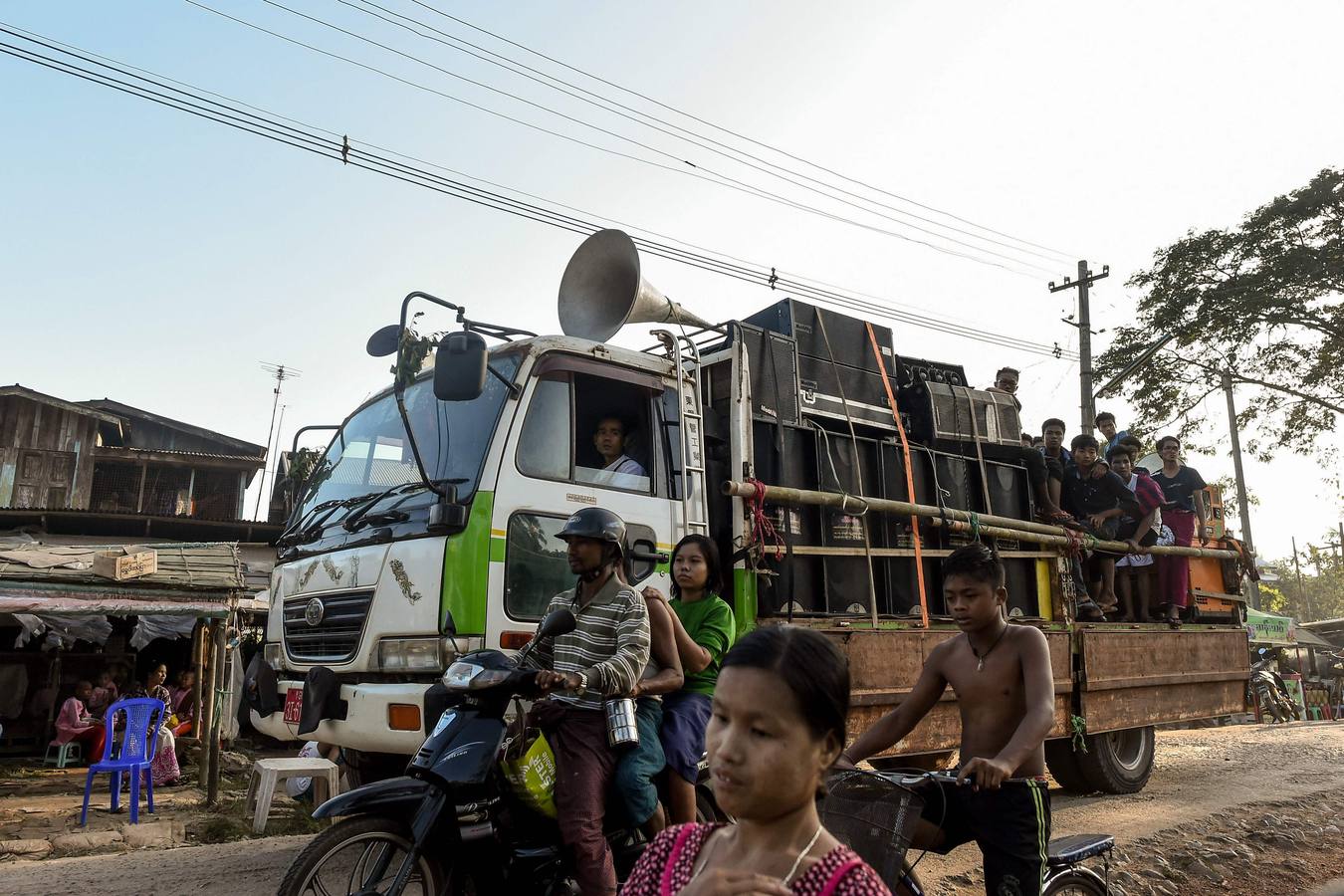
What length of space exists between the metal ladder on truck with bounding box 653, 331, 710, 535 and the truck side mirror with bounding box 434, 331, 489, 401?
137cm

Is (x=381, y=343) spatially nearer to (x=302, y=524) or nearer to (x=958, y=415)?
(x=302, y=524)

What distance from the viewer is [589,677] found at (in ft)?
10.7

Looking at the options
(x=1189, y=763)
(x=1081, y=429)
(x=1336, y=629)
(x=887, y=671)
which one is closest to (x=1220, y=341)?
(x=1081, y=429)

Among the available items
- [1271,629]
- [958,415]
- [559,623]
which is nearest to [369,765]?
[559,623]

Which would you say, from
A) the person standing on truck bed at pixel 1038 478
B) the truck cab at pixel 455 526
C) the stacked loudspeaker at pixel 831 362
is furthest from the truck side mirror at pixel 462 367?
the person standing on truck bed at pixel 1038 478

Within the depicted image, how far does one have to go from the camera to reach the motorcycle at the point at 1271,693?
2005cm

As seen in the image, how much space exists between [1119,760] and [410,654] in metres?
6.40

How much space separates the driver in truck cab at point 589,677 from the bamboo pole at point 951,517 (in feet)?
5.19

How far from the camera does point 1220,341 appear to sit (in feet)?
59.8

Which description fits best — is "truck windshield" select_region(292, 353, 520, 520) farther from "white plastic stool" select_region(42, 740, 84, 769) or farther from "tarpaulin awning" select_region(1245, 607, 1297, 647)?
"tarpaulin awning" select_region(1245, 607, 1297, 647)

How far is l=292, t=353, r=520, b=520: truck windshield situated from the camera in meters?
4.50

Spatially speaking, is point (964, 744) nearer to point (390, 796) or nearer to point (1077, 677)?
point (390, 796)

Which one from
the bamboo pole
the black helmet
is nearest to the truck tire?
the bamboo pole

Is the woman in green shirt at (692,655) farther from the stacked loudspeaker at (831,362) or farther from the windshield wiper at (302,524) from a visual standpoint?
the windshield wiper at (302,524)
